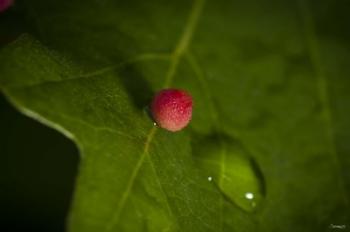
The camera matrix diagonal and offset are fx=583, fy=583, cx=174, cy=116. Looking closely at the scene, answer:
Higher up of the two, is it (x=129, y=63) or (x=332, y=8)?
(x=332, y=8)

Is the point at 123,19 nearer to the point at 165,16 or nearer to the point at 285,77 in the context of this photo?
A: the point at 165,16

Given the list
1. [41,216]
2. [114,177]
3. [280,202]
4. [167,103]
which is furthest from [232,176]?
[41,216]

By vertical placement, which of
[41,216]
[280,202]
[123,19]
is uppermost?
[123,19]

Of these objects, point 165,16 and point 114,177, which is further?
point 165,16

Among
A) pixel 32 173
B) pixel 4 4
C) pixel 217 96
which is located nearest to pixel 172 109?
pixel 217 96

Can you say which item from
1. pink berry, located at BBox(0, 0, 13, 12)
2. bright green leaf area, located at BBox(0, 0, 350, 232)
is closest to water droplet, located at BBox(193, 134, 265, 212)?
bright green leaf area, located at BBox(0, 0, 350, 232)

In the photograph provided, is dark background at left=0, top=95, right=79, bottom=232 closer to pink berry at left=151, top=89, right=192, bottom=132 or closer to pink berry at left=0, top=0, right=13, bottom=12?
pink berry at left=0, top=0, right=13, bottom=12

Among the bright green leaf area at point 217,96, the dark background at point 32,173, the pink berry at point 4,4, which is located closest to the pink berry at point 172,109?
the bright green leaf area at point 217,96
